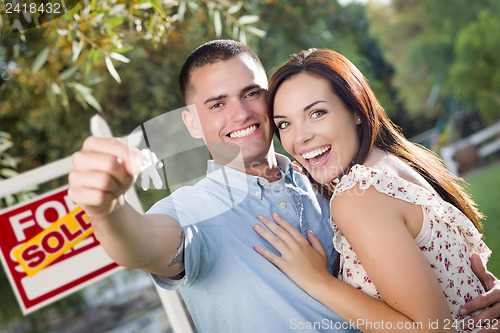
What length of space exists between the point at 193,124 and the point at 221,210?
0.89ft

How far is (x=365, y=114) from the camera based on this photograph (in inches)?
51.7

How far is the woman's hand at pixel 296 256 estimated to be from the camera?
3.92 feet

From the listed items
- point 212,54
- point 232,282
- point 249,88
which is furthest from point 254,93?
point 232,282

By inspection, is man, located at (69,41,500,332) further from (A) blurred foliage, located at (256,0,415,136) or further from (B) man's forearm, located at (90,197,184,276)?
(A) blurred foliage, located at (256,0,415,136)

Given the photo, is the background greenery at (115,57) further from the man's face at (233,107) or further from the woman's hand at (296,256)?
the woman's hand at (296,256)

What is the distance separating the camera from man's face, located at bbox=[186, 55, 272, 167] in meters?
1.37

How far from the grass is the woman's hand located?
4098mm

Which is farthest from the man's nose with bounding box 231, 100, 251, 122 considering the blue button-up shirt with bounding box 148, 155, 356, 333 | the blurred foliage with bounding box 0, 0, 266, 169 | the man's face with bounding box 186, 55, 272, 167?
the blurred foliage with bounding box 0, 0, 266, 169

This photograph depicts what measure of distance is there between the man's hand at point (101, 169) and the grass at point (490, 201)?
472 centimetres

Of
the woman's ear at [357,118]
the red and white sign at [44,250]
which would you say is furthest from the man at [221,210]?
the red and white sign at [44,250]

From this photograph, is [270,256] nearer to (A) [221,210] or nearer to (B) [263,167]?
(A) [221,210]

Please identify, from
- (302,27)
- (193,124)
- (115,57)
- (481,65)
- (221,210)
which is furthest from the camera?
(481,65)

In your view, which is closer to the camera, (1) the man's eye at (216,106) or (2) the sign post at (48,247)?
(1) the man's eye at (216,106)

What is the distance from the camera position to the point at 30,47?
2963mm
